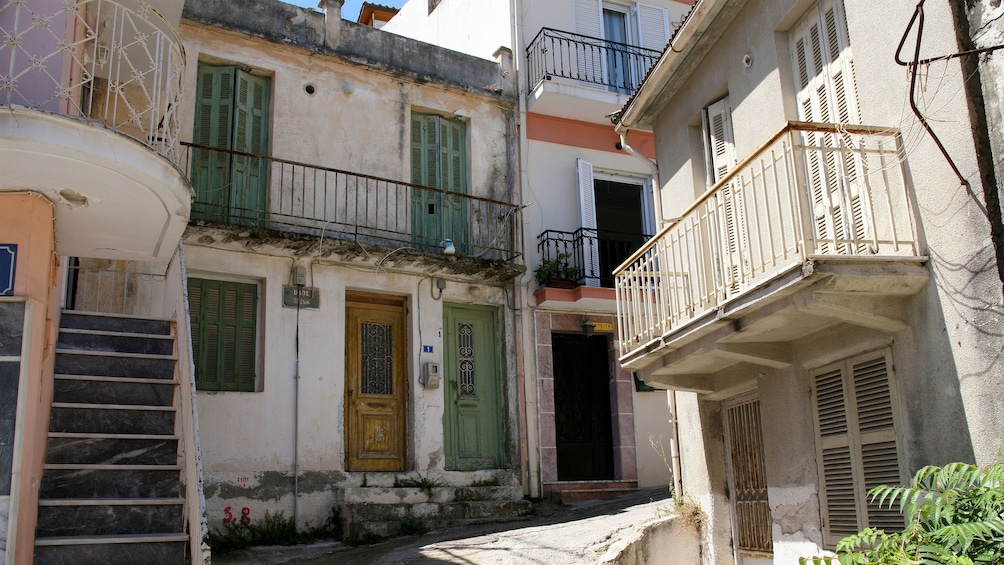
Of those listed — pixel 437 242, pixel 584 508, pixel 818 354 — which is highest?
pixel 437 242

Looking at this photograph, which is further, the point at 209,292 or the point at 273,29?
the point at 273,29

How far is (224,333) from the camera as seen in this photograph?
11.6 meters

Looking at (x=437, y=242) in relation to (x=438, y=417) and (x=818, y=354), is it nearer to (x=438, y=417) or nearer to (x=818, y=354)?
(x=438, y=417)

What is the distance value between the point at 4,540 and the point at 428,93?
9767 mm

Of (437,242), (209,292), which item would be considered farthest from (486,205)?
(209,292)

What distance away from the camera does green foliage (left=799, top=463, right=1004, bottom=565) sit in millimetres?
4441

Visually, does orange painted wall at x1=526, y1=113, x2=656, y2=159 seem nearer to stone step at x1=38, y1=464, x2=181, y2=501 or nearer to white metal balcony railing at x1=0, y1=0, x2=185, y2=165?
white metal balcony railing at x1=0, y1=0, x2=185, y2=165

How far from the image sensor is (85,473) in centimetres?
699

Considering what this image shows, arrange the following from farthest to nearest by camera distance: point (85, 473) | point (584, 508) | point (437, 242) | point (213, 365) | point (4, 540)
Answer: point (437, 242) < point (584, 508) < point (213, 365) < point (85, 473) < point (4, 540)

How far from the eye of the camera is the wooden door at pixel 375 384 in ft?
40.4

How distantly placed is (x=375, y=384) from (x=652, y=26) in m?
8.39

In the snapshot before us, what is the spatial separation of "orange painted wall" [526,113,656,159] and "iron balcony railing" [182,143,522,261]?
1.61m

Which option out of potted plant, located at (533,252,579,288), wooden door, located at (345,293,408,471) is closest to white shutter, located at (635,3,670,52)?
potted plant, located at (533,252,579,288)

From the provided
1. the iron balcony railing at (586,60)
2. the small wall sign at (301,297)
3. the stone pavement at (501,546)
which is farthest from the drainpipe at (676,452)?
the iron balcony railing at (586,60)
